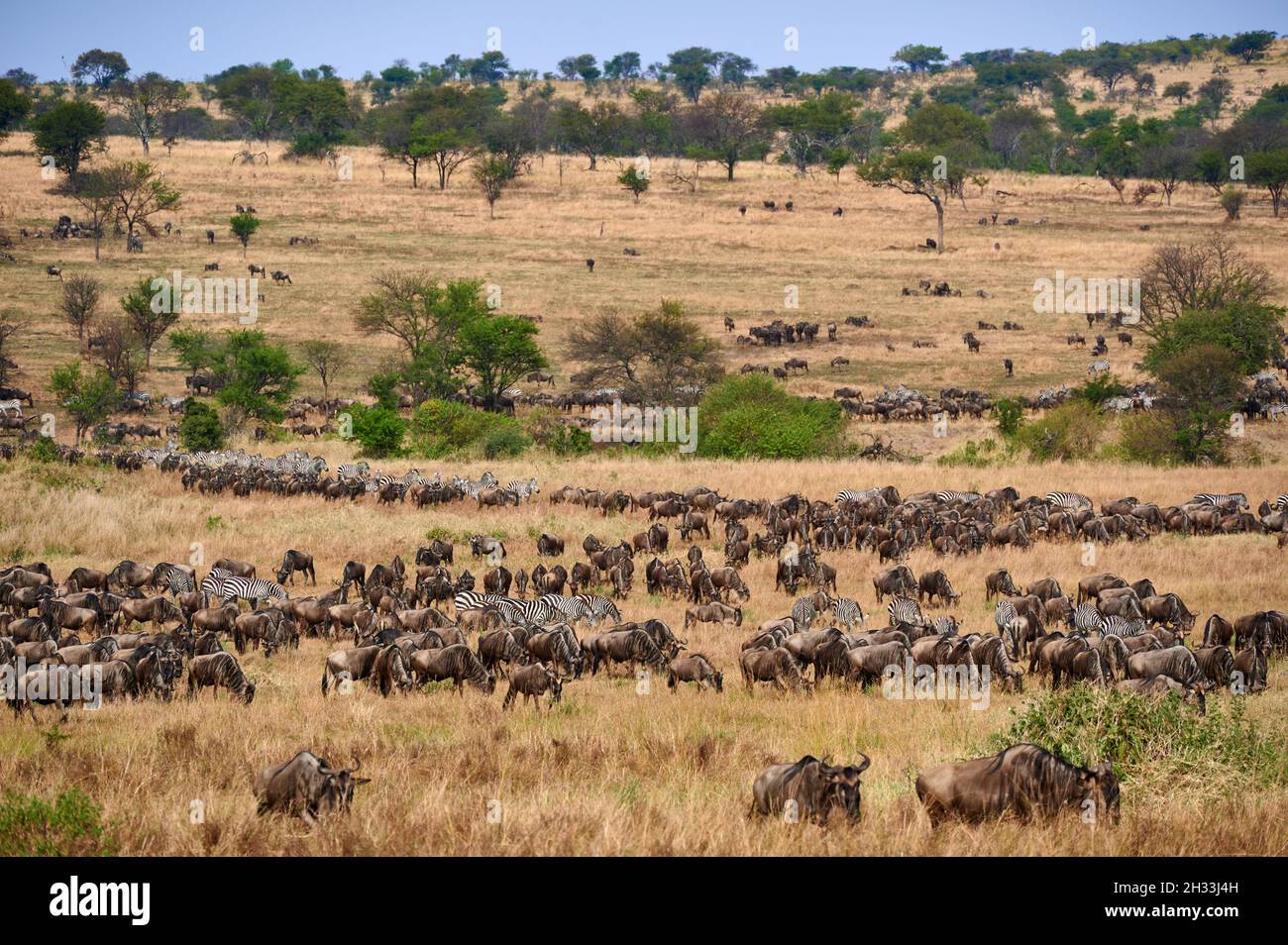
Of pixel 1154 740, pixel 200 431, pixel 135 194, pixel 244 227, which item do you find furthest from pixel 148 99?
pixel 1154 740

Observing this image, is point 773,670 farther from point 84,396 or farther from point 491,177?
point 491,177

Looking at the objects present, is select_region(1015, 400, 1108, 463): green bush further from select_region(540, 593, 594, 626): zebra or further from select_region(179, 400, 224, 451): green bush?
select_region(179, 400, 224, 451): green bush

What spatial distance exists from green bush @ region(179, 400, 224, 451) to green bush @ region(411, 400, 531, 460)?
7275 millimetres

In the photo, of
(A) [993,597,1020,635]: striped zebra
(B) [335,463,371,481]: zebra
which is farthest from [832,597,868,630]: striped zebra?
Result: (B) [335,463,371,481]: zebra

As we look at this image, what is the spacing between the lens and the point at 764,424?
4269cm

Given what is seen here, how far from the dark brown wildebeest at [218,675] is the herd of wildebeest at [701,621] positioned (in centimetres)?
2

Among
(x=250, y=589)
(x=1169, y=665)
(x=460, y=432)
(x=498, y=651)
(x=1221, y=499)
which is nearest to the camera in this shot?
(x=1169, y=665)

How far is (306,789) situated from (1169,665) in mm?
9822

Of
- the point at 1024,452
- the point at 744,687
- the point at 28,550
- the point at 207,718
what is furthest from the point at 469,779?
the point at 1024,452

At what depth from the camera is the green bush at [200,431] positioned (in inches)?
1725

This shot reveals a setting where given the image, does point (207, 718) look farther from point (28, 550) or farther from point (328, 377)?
point (328, 377)

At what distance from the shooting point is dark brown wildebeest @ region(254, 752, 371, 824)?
8.93 metres

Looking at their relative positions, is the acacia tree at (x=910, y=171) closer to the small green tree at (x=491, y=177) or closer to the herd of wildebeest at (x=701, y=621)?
the small green tree at (x=491, y=177)

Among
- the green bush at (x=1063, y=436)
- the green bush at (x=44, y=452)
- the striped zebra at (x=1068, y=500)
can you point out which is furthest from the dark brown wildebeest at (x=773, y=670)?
the green bush at (x=1063, y=436)
